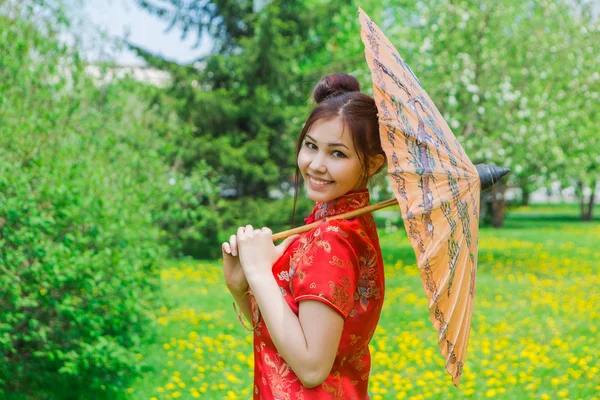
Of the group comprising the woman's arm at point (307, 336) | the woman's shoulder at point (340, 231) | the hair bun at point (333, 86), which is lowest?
the woman's arm at point (307, 336)

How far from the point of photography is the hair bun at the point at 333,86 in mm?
1886

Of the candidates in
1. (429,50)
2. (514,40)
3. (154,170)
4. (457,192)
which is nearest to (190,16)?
(429,50)

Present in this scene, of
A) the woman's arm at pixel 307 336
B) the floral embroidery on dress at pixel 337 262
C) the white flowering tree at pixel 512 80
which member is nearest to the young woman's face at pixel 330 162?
the floral embroidery on dress at pixel 337 262

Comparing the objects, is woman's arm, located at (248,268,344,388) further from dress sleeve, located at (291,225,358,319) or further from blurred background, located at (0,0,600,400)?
blurred background, located at (0,0,600,400)

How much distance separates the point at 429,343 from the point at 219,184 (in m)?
7.08

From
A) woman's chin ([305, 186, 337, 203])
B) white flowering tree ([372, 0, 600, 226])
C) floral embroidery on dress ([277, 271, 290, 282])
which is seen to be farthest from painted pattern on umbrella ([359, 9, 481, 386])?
white flowering tree ([372, 0, 600, 226])

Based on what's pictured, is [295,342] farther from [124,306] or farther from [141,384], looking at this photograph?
[141,384]

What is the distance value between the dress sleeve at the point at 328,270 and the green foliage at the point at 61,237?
247cm

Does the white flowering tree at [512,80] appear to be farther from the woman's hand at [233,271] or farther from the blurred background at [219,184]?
the woman's hand at [233,271]

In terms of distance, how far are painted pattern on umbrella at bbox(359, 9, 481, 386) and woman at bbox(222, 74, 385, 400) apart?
0.12 meters

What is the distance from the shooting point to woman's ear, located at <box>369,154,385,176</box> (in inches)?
70.7

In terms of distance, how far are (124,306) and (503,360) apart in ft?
10.3

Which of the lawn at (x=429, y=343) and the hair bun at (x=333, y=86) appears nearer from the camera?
the hair bun at (x=333, y=86)

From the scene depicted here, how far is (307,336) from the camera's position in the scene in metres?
1.56
